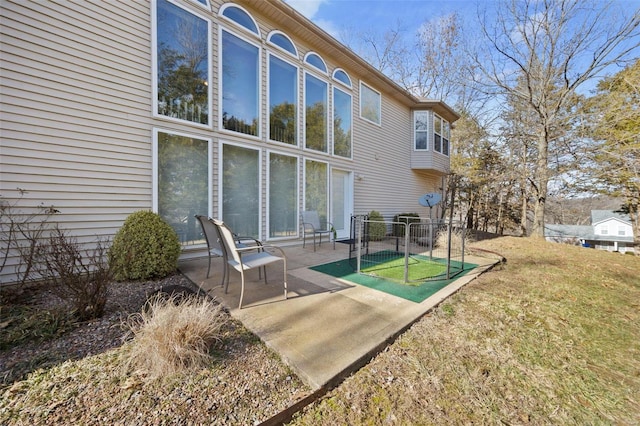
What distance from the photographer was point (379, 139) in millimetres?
9703

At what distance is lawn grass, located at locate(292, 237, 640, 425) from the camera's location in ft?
5.43

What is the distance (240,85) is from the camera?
5664 millimetres

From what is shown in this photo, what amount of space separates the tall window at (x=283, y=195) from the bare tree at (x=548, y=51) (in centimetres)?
899

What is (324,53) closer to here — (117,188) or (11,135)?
(117,188)

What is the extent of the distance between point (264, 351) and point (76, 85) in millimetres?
4638

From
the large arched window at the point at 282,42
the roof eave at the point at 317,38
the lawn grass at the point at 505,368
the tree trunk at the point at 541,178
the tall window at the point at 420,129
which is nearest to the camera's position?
the lawn grass at the point at 505,368

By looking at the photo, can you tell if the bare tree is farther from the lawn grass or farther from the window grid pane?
the window grid pane

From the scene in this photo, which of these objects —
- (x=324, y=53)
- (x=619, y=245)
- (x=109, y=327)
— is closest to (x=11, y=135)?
(x=109, y=327)

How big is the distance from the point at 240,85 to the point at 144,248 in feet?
12.9

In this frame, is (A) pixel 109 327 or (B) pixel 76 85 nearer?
(A) pixel 109 327

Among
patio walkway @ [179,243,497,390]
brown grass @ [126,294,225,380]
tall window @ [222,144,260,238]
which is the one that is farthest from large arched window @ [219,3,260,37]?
brown grass @ [126,294,225,380]

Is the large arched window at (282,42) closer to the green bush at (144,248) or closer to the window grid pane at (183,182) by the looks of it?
the window grid pane at (183,182)

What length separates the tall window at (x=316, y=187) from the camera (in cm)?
712

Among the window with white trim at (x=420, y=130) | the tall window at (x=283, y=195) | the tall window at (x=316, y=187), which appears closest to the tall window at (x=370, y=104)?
the window with white trim at (x=420, y=130)
